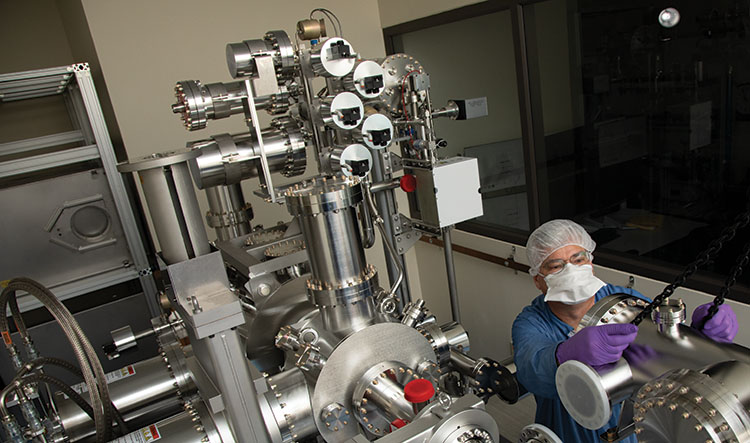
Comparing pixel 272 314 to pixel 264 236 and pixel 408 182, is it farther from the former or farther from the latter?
pixel 408 182

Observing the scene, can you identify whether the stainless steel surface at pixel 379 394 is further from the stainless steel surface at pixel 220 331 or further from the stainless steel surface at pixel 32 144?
the stainless steel surface at pixel 32 144

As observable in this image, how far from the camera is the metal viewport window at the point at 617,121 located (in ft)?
5.37

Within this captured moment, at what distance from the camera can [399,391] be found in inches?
39.0

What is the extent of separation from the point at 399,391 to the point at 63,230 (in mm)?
1441

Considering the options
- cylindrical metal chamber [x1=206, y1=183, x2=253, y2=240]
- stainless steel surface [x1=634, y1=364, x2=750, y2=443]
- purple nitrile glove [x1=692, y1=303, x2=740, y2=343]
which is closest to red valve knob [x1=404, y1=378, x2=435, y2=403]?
stainless steel surface [x1=634, y1=364, x2=750, y2=443]

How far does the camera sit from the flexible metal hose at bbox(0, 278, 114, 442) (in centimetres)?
89

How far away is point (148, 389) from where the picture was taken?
3.92ft

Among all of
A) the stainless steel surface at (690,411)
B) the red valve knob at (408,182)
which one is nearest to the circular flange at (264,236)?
the red valve knob at (408,182)

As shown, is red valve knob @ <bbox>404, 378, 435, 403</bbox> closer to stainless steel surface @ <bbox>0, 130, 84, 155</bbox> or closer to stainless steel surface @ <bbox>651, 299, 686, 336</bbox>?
stainless steel surface @ <bbox>651, 299, 686, 336</bbox>

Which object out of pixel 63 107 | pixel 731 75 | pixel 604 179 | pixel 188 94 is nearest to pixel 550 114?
pixel 604 179

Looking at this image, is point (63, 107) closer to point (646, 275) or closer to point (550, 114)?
point (550, 114)

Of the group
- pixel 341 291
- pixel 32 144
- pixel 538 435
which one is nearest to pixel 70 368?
pixel 341 291

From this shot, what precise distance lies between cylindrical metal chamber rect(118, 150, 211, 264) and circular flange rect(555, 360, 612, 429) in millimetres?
616

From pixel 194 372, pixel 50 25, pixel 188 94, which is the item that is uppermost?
pixel 50 25
